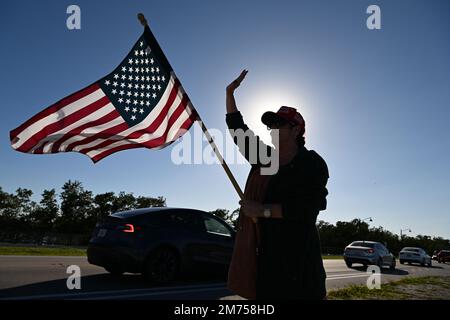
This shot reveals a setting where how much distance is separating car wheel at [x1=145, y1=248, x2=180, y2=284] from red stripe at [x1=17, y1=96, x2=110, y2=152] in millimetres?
4316

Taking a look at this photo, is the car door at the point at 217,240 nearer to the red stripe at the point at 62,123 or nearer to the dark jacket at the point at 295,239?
the red stripe at the point at 62,123

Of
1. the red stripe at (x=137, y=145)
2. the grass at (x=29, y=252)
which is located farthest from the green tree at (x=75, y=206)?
the red stripe at (x=137, y=145)

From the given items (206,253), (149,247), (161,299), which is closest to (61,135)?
(161,299)

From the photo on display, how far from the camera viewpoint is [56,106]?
3.54m

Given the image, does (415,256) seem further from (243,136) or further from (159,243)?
(243,136)

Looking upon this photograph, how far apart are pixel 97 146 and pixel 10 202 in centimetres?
8190

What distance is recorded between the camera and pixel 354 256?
18.4 meters

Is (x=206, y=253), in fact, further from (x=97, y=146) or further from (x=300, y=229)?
(x=300, y=229)

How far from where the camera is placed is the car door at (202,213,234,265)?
848 cm

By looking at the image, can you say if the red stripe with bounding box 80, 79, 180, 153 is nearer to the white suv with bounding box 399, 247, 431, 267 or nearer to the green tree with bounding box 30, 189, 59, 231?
the white suv with bounding box 399, 247, 431, 267

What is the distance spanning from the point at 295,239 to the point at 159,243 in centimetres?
574

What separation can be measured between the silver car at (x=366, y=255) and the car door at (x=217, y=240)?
11660 millimetres

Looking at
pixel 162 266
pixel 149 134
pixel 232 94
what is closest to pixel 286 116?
pixel 232 94

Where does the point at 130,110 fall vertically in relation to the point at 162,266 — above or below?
above
